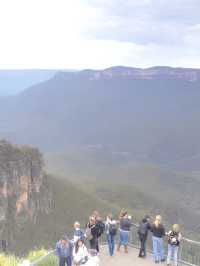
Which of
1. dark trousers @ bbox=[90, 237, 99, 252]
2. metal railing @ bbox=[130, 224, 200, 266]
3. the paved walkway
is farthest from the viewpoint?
dark trousers @ bbox=[90, 237, 99, 252]

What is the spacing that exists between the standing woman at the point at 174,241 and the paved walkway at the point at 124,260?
3.87 feet

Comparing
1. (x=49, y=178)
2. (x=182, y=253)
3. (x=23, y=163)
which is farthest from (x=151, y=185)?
(x=182, y=253)

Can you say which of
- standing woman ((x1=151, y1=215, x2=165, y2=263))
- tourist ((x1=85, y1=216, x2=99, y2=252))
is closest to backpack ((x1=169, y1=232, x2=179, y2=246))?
standing woman ((x1=151, y1=215, x2=165, y2=263))

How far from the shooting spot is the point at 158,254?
966 inches

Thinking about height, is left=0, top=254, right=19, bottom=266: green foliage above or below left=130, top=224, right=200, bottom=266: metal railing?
above

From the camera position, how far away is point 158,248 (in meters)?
24.4

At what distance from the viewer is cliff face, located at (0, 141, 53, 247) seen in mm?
95188

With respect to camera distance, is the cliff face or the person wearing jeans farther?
the cliff face

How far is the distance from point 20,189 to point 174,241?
81.4 metres

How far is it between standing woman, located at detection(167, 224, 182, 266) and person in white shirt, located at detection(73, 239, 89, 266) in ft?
14.9

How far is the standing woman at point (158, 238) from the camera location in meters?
23.6

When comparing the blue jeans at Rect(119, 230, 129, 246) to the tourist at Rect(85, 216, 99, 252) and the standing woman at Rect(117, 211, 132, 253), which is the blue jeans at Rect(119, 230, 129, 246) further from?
the tourist at Rect(85, 216, 99, 252)

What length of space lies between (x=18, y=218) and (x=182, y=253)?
76.6 m

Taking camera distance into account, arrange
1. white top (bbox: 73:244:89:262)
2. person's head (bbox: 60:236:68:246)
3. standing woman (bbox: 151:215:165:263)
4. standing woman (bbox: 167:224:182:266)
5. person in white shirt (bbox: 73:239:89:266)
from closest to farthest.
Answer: person in white shirt (bbox: 73:239:89:266) < white top (bbox: 73:244:89:262) < person's head (bbox: 60:236:68:246) < standing woman (bbox: 167:224:182:266) < standing woman (bbox: 151:215:165:263)
